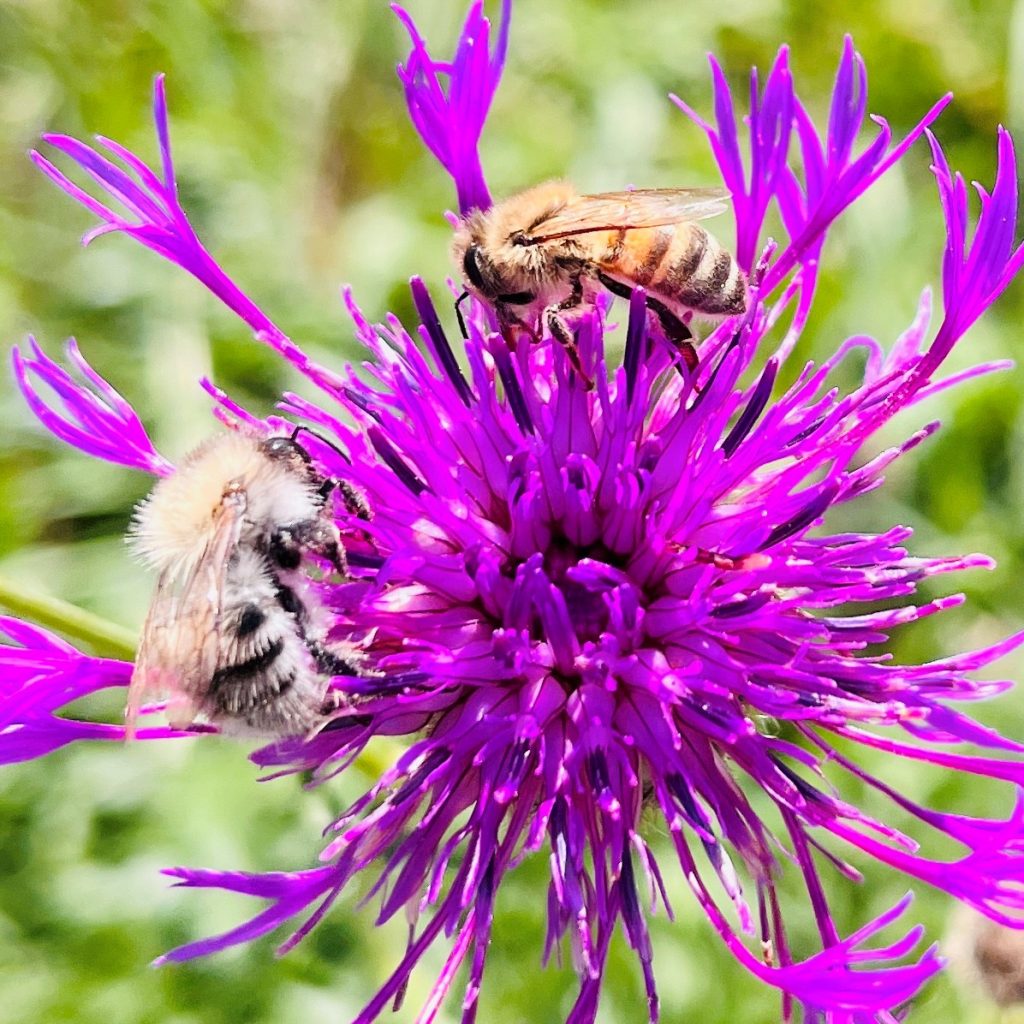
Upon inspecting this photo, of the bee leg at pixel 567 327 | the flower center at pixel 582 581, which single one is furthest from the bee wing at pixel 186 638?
the bee leg at pixel 567 327

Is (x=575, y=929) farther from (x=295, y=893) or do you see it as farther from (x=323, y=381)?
(x=323, y=381)

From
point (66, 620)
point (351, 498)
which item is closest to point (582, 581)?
point (351, 498)

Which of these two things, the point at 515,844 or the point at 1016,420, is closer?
the point at 515,844

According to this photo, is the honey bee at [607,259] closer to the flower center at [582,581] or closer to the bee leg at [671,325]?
the bee leg at [671,325]

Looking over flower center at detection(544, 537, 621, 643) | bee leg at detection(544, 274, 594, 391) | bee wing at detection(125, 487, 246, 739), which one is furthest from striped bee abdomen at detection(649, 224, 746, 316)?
bee wing at detection(125, 487, 246, 739)

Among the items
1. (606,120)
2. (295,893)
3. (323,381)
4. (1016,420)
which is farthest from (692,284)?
(606,120)
